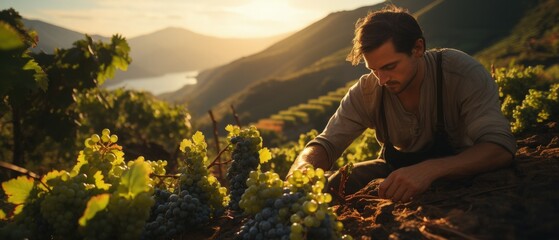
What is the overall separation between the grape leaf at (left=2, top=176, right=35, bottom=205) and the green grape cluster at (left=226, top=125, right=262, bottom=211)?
1391 millimetres

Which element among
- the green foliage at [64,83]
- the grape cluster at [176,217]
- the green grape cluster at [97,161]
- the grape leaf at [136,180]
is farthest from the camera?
the green foliage at [64,83]

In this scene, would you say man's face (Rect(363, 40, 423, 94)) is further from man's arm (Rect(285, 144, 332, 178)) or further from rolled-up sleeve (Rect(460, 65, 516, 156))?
man's arm (Rect(285, 144, 332, 178))

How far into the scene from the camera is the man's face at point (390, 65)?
12.9 feet

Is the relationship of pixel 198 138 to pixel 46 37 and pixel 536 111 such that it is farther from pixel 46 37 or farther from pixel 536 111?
pixel 46 37

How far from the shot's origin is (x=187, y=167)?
3248 millimetres

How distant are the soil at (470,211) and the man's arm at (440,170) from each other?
70 millimetres

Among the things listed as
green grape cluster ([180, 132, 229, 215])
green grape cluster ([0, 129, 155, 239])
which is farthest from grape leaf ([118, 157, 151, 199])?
green grape cluster ([180, 132, 229, 215])

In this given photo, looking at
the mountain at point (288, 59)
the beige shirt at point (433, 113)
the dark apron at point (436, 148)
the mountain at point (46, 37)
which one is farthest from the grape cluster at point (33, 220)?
the mountain at point (288, 59)

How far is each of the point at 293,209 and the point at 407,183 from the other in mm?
1165

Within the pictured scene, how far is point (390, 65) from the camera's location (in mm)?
3957

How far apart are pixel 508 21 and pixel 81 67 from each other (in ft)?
325

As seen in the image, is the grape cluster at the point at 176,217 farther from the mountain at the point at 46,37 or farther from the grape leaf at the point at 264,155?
the mountain at the point at 46,37

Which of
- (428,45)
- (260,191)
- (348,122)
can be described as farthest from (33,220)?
(428,45)

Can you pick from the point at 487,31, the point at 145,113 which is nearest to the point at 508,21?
the point at 487,31
